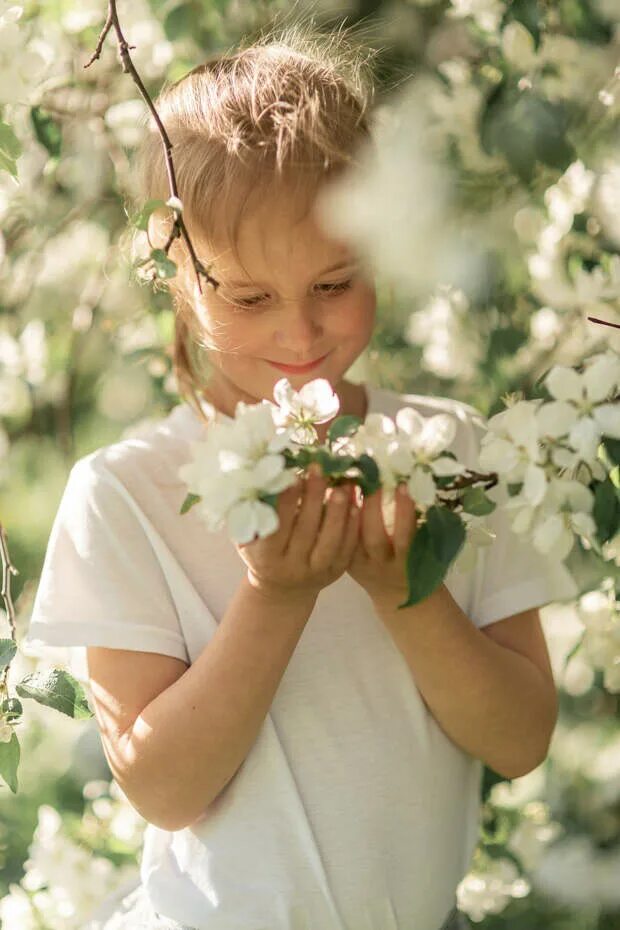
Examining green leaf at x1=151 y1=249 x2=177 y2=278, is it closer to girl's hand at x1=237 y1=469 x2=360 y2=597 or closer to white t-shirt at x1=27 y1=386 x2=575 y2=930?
girl's hand at x1=237 y1=469 x2=360 y2=597

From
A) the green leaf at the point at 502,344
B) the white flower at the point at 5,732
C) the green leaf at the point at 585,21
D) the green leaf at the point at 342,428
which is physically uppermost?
the green leaf at the point at 342,428

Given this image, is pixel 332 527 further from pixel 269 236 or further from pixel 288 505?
pixel 269 236

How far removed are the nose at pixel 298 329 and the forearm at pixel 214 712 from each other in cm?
22

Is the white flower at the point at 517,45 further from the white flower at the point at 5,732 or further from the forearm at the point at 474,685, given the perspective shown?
the white flower at the point at 5,732

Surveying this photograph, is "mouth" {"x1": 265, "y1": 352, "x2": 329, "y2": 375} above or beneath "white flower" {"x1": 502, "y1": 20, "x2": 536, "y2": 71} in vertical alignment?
above

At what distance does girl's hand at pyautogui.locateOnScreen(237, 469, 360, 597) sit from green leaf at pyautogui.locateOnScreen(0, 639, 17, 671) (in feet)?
0.67

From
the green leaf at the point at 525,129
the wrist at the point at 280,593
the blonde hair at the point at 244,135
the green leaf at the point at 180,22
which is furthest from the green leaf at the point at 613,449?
the green leaf at the point at 180,22

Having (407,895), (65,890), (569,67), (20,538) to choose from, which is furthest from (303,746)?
(20,538)

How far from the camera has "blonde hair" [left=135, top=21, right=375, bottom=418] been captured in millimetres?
1229

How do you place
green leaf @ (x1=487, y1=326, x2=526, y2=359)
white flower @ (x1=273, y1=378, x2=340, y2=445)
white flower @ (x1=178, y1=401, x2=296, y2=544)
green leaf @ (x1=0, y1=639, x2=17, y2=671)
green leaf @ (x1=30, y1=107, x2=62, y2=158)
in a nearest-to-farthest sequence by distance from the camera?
white flower @ (x1=178, y1=401, x2=296, y2=544) < white flower @ (x1=273, y1=378, x2=340, y2=445) < green leaf @ (x1=0, y1=639, x2=17, y2=671) < green leaf @ (x1=30, y1=107, x2=62, y2=158) < green leaf @ (x1=487, y1=326, x2=526, y2=359)

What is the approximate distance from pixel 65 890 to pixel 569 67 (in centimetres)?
128

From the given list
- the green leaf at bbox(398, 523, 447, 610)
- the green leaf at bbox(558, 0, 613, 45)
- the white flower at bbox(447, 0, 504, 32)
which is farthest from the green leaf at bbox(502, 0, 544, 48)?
the green leaf at bbox(398, 523, 447, 610)

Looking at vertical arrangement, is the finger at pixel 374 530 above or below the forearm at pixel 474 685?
above

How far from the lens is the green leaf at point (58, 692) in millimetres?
1124
